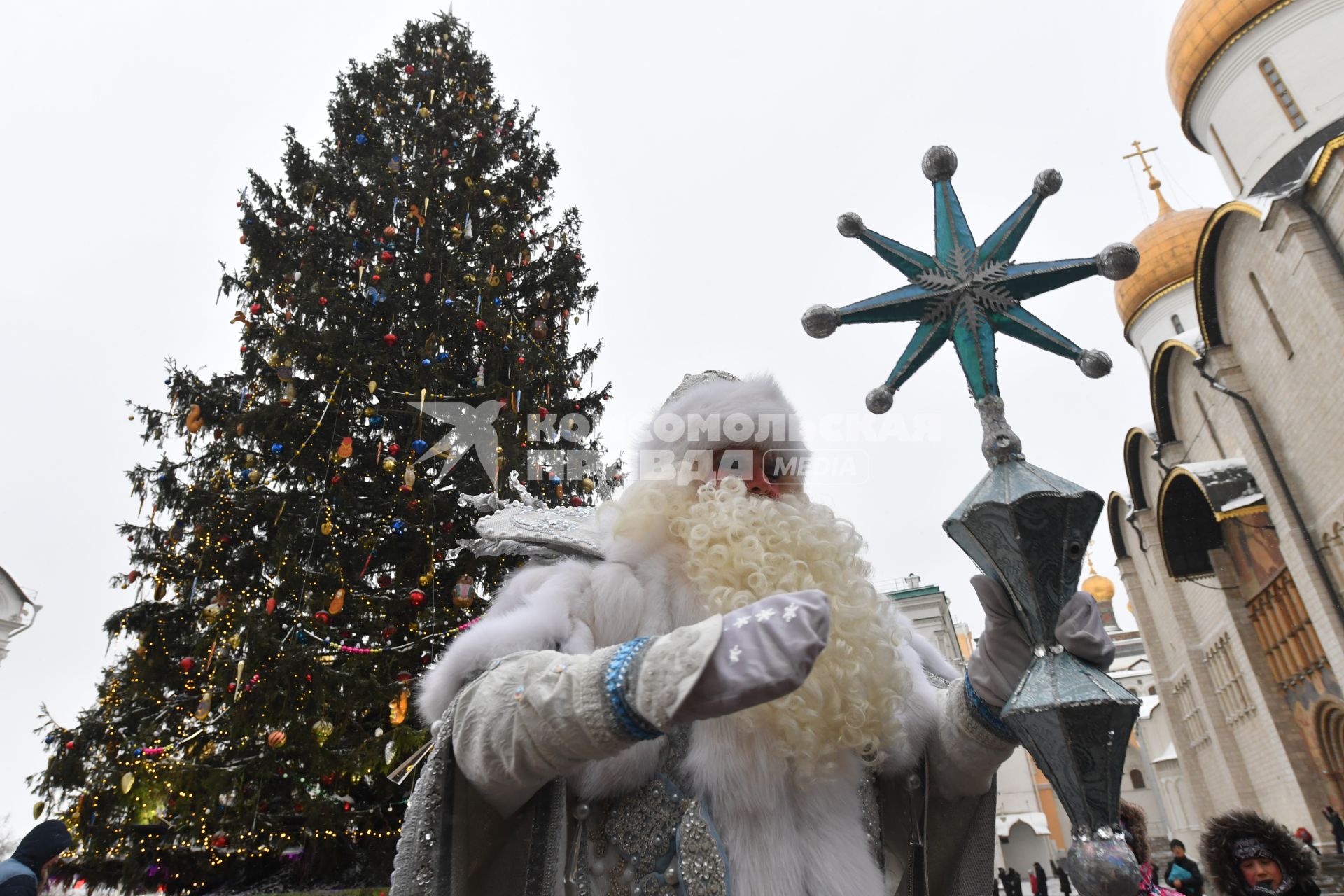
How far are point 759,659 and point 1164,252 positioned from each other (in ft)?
79.7

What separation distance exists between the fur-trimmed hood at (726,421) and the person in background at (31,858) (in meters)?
4.70

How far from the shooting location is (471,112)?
9352 mm

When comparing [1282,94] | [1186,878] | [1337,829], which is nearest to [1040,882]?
[1337,829]

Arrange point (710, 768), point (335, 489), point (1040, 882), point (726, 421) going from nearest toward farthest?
point (710, 768) → point (726, 421) → point (335, 489) → point (1040, 882)

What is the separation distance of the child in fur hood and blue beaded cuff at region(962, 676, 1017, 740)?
371 cm

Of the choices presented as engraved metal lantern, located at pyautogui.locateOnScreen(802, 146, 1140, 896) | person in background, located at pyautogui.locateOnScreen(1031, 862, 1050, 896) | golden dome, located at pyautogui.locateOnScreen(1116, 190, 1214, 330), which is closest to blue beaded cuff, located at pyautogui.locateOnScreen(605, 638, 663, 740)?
engraved metal lantern, located at pyautogui.locateOnScreen(802, 146, 1140, 896)

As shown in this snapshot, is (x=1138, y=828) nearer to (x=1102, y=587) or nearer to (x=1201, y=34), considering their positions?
(x=1201, y=34)

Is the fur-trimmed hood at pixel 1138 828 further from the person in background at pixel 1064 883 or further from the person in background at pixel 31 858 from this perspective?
the person in background at pixel 31 858

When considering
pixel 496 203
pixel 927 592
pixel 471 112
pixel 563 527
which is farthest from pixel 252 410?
pixel 927 592

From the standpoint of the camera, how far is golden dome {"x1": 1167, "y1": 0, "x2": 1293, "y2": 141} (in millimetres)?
15844

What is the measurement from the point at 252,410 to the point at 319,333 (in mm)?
964

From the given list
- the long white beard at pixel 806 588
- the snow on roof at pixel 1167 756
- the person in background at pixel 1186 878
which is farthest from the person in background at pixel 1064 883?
the snow on roof at pixel 1167 756

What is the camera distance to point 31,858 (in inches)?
169

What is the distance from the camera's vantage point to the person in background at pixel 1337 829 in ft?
38.8
